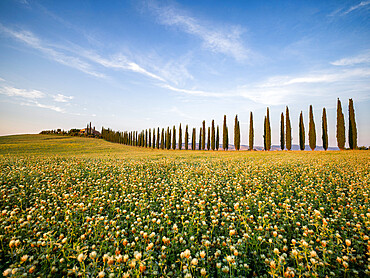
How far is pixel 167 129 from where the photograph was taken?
53.1 metres

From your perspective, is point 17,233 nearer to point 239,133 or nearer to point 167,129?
point 239,133

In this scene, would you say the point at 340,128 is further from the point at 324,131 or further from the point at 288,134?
the point at 288,134

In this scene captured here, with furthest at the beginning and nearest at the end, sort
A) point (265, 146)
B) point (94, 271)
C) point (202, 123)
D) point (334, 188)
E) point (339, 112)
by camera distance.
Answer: point (202, 123) → point (265, 146) → point (339, 112) → point (334, 188) → point (94, 271)

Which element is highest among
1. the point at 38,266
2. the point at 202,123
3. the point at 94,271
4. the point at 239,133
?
the point at 202,123

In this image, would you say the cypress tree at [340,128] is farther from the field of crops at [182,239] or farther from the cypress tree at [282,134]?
the field of crops at [182,239]

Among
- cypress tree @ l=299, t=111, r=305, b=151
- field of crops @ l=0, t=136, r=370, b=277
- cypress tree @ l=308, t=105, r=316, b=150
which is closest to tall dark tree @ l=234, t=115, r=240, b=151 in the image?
cypress tree @ l=299, t=111, r=305, b=151

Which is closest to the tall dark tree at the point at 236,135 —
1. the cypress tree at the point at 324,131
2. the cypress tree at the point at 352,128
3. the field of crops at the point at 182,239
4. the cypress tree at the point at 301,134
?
the cypress tree at the point at 301,134

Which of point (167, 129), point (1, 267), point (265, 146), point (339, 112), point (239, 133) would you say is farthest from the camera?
point (167, 129)

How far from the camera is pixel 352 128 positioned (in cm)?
3259

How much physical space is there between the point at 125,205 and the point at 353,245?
5.56m

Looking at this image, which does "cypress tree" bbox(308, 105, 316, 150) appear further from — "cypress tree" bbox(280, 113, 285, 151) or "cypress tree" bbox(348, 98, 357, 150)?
"cypress tree" bbox(348, 98, 357, 150)

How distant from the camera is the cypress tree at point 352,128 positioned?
3238cm

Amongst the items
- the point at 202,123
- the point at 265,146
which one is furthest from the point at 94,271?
the point at 202,123

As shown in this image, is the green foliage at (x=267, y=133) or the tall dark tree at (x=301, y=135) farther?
the green foliage at (x=267, y=133)
